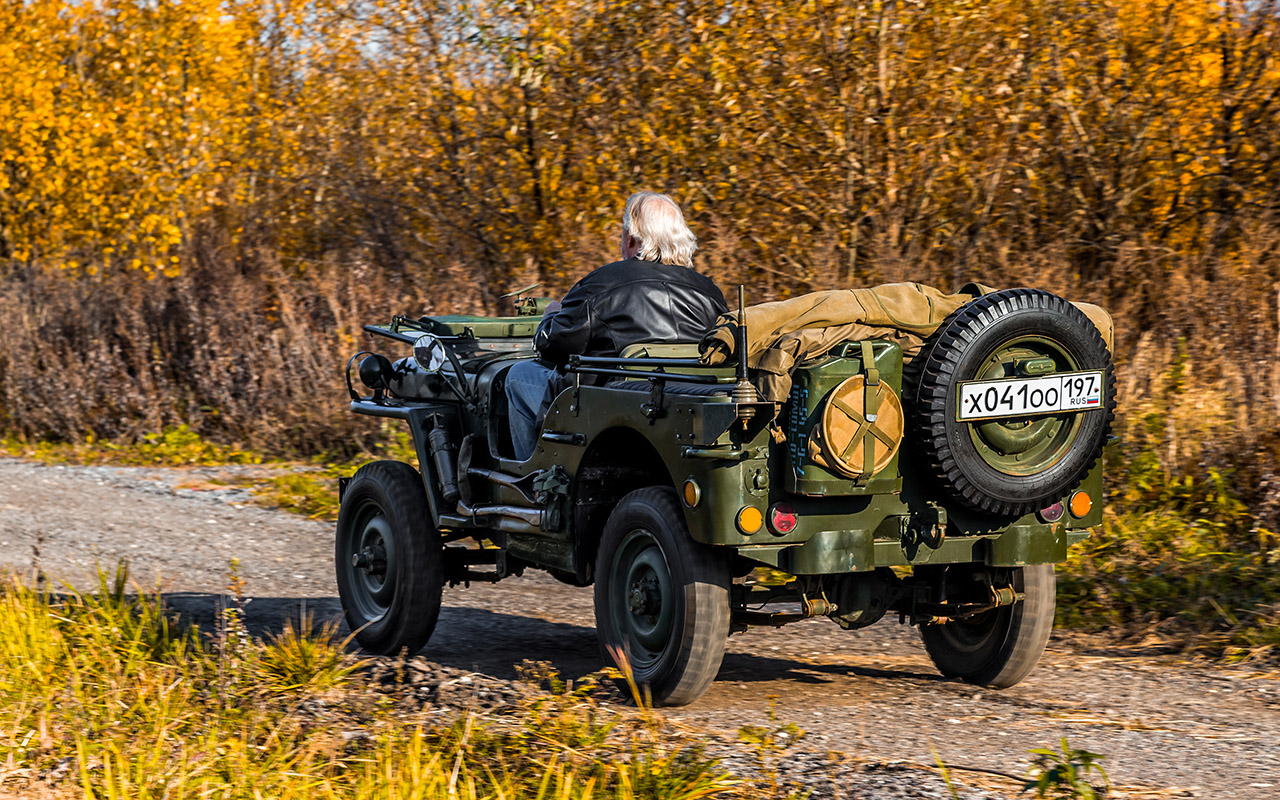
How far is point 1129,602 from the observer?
20.8 feet

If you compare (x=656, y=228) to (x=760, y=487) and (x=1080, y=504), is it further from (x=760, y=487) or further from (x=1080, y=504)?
(x=1080, y=504)

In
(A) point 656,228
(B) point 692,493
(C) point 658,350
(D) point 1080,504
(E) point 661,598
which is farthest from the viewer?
(A) point 656,228

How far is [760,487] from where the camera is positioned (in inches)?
176

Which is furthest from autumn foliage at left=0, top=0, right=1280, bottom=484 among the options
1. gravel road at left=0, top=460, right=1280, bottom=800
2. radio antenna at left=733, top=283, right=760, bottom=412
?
radio antenna at left=733, top=283, right=760, bottom=412

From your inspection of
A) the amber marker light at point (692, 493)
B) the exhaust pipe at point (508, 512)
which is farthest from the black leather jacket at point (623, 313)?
the amber marker light at point (692, 493)

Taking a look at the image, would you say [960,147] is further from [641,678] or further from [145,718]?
[145,718]

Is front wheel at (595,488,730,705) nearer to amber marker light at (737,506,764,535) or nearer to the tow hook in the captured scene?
amber marker light at (737,506,764,535)

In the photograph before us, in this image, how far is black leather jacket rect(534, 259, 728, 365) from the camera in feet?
17.4

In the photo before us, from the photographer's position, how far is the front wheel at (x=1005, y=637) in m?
5.14

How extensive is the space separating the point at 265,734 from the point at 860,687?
2.26 m

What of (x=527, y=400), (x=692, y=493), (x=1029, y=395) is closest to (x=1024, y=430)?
(x=1029, y=395)

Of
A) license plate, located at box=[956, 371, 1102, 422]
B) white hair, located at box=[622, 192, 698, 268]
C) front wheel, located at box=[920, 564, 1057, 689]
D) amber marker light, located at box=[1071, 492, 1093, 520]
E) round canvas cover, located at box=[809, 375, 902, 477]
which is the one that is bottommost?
front wheel, located at box=[920, 564, 1057, 689]

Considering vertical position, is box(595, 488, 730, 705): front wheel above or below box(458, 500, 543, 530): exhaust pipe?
below

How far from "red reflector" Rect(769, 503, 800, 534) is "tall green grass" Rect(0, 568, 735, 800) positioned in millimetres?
729
